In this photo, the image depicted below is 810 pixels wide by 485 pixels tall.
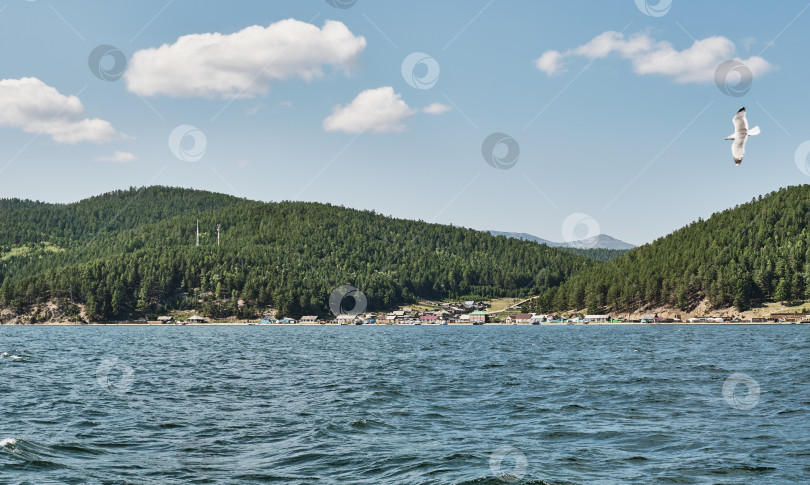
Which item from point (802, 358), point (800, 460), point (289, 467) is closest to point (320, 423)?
point (289, 467)

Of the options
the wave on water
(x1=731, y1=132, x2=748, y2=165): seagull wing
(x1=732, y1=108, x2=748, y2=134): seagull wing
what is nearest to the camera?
the wave on water

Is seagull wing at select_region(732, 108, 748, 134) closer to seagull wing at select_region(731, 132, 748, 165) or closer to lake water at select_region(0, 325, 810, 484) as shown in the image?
seagull wing at select_region(731, 132, 748, 165)

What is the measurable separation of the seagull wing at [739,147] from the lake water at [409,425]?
14964mm

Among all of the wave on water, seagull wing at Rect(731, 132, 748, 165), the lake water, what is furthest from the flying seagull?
the wave on water

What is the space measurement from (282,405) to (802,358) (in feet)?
192

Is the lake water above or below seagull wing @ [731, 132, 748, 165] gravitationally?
below

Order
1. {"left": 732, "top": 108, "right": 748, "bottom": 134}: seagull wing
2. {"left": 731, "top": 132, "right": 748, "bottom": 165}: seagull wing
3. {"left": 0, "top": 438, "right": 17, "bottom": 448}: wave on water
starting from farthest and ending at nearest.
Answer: {"left": 732, "top": 108, "right": 748, "bottom": 134}: seagull wing → {"left": 731, "top": 132, "right": 748, "bottom": 165}: seagull wing → {"left": 0, "top": 438, "right": 17, "bottom": 448}: wave on water

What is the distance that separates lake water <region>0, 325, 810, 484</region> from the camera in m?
25.1

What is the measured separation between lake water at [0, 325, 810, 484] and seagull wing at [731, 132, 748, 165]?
15.0m

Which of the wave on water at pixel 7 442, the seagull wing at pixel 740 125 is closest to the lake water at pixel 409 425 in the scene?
the wave on water at pixel 7 442

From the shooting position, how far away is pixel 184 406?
4006cm

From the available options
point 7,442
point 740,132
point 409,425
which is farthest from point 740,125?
point 7,442

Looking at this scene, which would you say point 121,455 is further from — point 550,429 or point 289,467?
point 550,429

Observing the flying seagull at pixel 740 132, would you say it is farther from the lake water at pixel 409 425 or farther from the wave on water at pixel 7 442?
the wave on water at pixel 7 442
